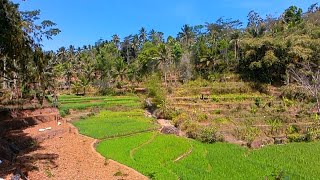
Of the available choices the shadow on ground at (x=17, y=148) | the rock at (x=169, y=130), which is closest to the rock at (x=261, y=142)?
the rock at (x=169, y=130)

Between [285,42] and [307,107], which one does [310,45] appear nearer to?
[285,42]

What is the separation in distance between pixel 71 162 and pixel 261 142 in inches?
503

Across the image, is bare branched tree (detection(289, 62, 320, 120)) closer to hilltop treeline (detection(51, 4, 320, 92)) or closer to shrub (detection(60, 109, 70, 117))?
hilltop treeline (detection(51, 4, 320, 92))

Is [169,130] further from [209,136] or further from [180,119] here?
[209,136]

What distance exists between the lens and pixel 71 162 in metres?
17.1

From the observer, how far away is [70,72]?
6575 cm

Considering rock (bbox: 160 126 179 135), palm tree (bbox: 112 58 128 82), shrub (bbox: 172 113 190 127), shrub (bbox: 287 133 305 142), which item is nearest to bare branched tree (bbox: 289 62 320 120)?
shrub (bbox: 287 133 305 142)

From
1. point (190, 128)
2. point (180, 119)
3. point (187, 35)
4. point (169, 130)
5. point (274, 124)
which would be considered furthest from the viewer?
point (187, 35)

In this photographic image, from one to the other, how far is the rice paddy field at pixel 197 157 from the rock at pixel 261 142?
81cm

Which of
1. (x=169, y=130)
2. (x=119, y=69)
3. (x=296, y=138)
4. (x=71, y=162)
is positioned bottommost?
(x=296, y=138)

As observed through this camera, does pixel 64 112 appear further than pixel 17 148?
Yes

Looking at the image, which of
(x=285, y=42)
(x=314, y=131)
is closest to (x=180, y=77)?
(x=285, y=42)

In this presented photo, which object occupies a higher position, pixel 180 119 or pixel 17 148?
pixel 180 119

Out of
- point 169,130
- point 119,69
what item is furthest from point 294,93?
point 119,69
